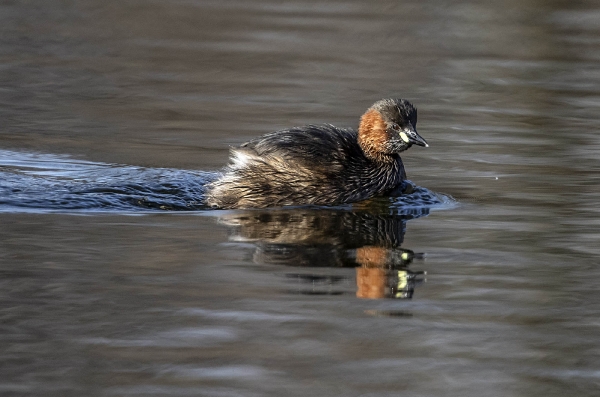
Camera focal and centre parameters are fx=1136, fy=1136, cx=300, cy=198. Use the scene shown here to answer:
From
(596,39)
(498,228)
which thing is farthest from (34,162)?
(596,39)

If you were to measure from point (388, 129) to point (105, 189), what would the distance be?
229 cm

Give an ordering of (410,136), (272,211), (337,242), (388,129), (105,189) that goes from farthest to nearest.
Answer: (388,129) < (410,136) < (105,189) < (272,211) < (337,242)

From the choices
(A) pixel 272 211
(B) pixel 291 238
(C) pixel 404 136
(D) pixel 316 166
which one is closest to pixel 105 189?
(A) pixel 272 211

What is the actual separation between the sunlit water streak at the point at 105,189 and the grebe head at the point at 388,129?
16.0 inches

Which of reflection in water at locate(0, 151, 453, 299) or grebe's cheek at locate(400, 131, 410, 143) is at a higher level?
grebe's cheek at locate(400, 131, 410, 143)

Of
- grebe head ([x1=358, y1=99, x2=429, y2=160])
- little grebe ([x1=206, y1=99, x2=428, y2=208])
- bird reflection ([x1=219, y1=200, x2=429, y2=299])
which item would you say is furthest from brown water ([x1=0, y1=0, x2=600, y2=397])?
grebe head ([x1=358, y1=99, x2=429, y2=160])

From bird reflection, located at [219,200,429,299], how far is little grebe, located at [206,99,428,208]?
16 centimetres

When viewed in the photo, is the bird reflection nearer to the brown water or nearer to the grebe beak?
the brown water

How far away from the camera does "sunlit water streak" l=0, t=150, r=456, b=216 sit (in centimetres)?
840

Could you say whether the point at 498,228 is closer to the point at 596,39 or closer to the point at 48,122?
the point at 48,122

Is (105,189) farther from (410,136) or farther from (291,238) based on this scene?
(410,136)

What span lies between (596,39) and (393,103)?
9.66 m

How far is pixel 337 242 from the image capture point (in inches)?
294

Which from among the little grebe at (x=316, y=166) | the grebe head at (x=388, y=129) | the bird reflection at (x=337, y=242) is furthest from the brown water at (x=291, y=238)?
the grebe head at (x=388, y=129)
